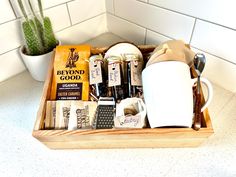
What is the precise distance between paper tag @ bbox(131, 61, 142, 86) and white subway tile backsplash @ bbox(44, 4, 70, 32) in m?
0.32

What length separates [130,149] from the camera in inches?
17.7

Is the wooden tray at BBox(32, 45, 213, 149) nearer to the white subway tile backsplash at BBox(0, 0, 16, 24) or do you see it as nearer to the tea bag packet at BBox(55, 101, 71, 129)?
the tea bag packet at BBox(55, 101, 71, 129)

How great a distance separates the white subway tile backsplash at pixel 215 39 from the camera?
0.48 m

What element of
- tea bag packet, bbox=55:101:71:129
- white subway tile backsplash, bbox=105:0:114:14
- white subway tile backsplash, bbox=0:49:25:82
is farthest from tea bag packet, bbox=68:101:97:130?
white subway tile backsplash, bbox=105:0:114:14

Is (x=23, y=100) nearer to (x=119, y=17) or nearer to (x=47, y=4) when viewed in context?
(x=47, y=4)

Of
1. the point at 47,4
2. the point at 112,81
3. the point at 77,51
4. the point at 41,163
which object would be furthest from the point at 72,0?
the point at 41,163

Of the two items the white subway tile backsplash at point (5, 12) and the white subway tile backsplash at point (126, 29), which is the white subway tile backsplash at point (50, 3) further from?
the white subway tile backsplash at point (126, 29)

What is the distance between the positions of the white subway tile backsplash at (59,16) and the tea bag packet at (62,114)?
1.01ft

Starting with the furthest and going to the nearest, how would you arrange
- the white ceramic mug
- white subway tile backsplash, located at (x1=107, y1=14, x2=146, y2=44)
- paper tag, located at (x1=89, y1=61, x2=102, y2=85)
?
white subway tile backsplash, located at (x1=107, y1=14, x2=146, y2=44)
paper tag, located at (x1=89, y1=61, x2=102, y2=85)
the white ceramic mug

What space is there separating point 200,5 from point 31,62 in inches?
18.4

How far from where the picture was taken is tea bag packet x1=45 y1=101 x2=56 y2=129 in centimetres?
43

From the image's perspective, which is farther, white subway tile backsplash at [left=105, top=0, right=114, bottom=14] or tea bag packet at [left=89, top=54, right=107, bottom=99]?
white subway tile backsplash at [left=105, top=0, right=114, bottom=14]

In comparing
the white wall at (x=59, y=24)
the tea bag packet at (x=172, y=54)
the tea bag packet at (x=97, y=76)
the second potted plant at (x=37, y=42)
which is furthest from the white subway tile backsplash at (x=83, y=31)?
the tea bag packet at (x=172, y=54)

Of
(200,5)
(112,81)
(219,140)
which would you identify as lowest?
(219,140)
